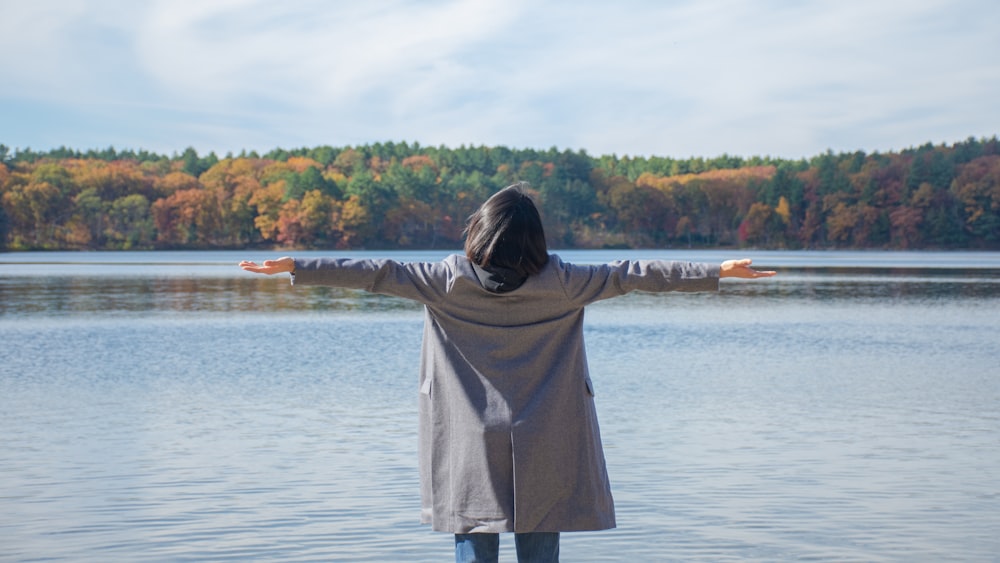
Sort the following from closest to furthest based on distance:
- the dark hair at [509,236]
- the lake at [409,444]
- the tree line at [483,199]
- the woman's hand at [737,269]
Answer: the dark hair at [509,236] < the woman's hand at [737,269] < the lake at [409,444] < the tree line at [483,199]

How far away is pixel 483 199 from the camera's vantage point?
11588 cm

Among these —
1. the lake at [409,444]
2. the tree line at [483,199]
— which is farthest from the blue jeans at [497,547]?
the tree line at [483,199]

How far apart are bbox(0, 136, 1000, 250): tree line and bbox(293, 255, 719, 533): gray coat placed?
291 ft

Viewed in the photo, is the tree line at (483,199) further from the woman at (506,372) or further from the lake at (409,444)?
the woman at (506,372)

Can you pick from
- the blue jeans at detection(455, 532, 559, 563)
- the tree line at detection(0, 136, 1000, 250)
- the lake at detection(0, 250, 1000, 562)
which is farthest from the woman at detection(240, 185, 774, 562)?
the tree line at detection(0, 136, 1000, 250)

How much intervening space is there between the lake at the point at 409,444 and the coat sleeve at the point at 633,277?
291 cm

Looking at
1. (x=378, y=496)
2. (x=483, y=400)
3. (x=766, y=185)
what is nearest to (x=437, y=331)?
(x=483, y=400)

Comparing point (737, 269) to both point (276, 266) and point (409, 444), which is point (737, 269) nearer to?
point (276, 266)

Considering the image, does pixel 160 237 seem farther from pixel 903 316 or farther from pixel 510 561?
pixel 510 561

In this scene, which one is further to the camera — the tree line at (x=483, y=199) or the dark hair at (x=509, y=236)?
the tree line at (x=483, y=199)

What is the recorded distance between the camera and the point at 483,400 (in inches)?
133

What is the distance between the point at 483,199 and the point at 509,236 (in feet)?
371

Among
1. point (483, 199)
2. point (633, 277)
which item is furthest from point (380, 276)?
point (483, 199)

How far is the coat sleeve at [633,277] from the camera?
10.8ft
